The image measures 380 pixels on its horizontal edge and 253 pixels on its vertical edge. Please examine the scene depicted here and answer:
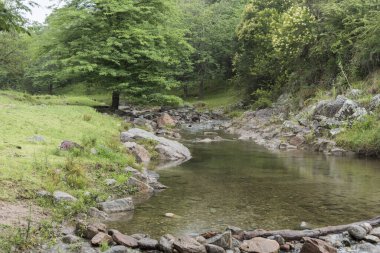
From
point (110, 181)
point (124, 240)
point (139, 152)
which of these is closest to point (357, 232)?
point (124, 240)

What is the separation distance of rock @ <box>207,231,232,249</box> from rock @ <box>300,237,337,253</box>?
1424mm

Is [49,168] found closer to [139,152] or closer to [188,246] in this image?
[188,246]

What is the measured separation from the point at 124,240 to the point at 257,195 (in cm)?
580

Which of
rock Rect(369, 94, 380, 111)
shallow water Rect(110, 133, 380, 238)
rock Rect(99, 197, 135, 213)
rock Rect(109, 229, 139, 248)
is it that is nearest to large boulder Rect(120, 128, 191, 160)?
shallow water Rect(110, 133, 380, 238)

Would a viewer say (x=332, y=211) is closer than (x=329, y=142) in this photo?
Yes

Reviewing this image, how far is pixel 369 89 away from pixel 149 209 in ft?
66.8

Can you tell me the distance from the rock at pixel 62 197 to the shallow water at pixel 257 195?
48.9 inches

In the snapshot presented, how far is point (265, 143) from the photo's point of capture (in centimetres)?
2797

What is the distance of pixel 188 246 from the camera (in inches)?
338

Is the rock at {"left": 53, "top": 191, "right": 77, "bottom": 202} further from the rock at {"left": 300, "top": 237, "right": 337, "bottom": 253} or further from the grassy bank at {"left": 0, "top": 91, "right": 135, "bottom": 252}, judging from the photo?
the rock at {"left": 300, "top": 237, "right": 337, "bottom": 253}

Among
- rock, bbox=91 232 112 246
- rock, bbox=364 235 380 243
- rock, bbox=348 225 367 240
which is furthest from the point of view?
rock, bbox=348 225 367 240

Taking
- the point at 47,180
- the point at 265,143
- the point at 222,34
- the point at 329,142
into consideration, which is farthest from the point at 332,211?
the point at 222,34

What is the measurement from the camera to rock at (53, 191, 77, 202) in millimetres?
10620

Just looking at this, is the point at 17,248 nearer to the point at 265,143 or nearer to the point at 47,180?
the point at 47,180
